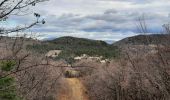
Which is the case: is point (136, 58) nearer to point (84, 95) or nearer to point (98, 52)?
point (84, 95)

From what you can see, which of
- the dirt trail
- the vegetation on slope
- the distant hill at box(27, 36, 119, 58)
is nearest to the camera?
the vegetation on slope

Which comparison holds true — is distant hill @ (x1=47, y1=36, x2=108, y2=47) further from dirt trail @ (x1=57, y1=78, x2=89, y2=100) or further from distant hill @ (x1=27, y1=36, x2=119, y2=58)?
dirt trail @ (x1=57, y1=78, x2=89, y2=100)

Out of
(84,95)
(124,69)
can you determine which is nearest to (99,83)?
(84,95)

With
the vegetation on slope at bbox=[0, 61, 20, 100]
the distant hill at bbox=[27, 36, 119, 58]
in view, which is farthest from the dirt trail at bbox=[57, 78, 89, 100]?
the vegetation on slope at bbox=[0, 61, 20, 100]

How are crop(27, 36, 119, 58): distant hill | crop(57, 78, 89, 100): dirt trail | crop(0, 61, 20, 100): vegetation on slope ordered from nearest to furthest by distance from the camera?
crop(0, 61, 20, 100): vegetation on slope, crop(57, 78, 89, 100): dirt trail, crop(27, 36, 119, 58): distant hill

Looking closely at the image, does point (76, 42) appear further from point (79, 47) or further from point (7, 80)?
point (7, 80)

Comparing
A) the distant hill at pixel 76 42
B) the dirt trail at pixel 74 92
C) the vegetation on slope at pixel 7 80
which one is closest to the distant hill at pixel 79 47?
the distant hill at pixel 76 42

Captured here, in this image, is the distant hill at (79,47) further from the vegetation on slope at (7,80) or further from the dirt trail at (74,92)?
the vegetation on slope at (7,80)

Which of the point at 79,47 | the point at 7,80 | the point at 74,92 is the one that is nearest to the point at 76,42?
the point at 79,47
